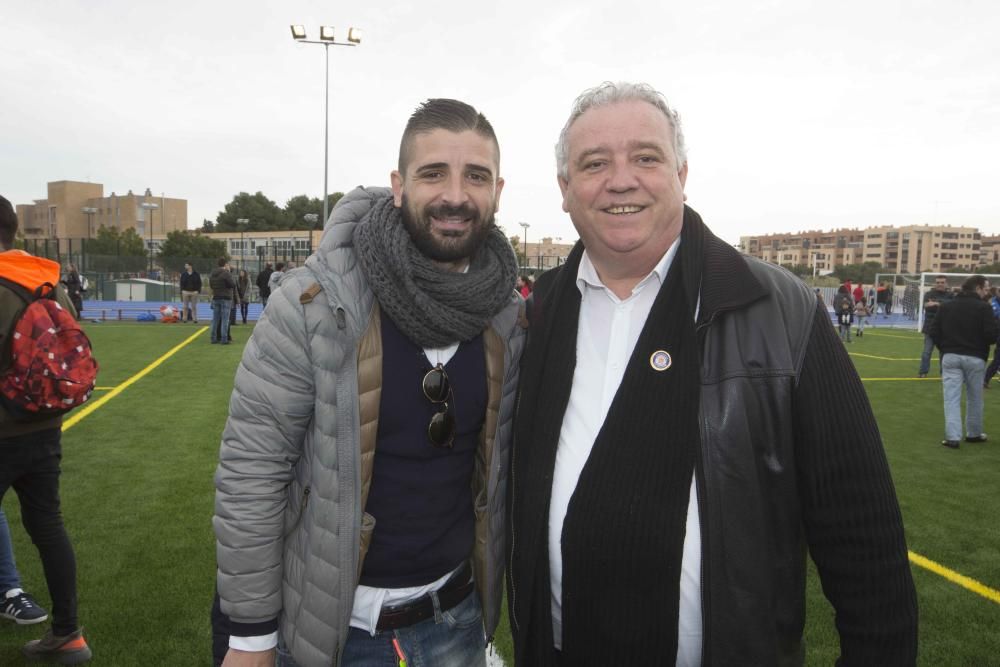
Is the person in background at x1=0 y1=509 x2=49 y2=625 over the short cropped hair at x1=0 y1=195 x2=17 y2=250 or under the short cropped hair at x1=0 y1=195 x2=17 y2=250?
under

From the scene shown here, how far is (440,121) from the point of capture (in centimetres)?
198

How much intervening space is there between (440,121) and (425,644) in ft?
5.23

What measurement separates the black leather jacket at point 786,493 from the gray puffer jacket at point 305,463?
94 cm

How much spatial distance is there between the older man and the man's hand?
0.74 metres

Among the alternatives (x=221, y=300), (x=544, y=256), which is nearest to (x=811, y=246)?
(x=544, y=256)

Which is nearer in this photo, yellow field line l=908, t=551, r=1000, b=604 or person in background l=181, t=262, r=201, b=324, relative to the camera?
yellow field line l=908, t=551, r=1000, b=604

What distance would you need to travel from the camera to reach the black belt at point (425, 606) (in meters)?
1.90

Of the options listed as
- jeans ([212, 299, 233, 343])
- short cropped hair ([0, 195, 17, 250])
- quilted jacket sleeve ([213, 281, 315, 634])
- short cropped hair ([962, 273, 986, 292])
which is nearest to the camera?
quilted jacket sleeve ([213, 281, 315, 634])

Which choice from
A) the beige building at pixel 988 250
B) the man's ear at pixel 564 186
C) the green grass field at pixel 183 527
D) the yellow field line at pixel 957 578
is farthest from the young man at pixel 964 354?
the beige building at pixel 988 250

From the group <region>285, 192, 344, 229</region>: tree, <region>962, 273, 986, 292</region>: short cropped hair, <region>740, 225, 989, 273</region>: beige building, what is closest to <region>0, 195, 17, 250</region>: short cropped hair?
<region>962, 273, 986, 292</region>: short cropped hair

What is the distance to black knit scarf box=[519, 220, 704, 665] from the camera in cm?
168

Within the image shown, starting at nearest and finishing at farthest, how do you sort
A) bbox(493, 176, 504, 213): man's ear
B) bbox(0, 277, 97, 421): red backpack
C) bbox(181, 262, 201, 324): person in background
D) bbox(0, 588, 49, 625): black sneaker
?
bbox(493, 176, 504, 213): man's ear, bbox(0, 277, 97, 421): red backpack, bbox(0, 588, 49, 625): black sneaker, bbox(181, 262, 201, 324): person in background

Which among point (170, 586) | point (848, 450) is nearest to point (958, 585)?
point (848, 450)

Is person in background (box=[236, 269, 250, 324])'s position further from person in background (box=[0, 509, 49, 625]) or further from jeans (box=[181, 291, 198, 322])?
person in background (box=[0, 509, 49, 625])
